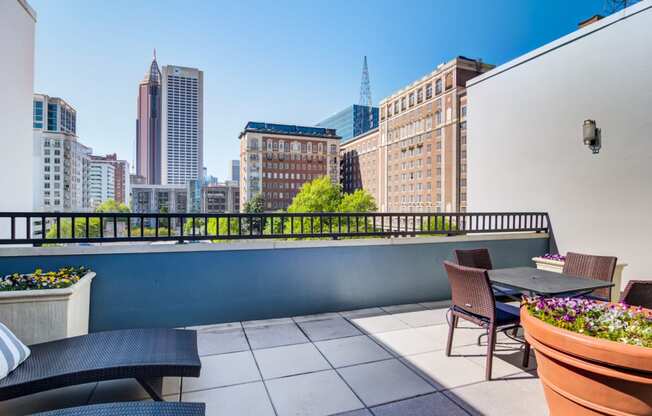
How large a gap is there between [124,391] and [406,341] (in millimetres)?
2130


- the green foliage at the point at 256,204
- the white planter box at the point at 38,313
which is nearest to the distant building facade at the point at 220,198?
the green foliage at the point at 256,204

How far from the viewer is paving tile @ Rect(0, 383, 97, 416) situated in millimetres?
1876

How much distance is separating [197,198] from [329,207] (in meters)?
41.9

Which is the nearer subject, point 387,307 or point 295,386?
point 295,386

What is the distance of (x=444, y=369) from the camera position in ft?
7.85

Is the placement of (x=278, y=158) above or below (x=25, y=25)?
above

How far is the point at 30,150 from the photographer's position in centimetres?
405

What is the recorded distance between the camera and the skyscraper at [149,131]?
82438mm

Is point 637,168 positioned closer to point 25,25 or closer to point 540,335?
point 540,335

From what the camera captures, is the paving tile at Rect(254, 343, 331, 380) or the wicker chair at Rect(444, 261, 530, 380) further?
the paving tile at Rect(254, 343, 331, 380)

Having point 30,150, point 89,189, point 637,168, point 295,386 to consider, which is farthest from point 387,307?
point 89,189

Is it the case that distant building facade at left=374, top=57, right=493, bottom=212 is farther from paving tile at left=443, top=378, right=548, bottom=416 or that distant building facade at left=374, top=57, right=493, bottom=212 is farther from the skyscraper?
the skyscraper

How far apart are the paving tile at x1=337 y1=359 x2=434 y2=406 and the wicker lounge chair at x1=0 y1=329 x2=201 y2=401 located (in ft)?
3.33

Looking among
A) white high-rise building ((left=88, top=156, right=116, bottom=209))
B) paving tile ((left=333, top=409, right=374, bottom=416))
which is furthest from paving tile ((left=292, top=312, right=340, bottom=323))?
white high-rise building ((left=88, top=156, right=116, bottom=209))
